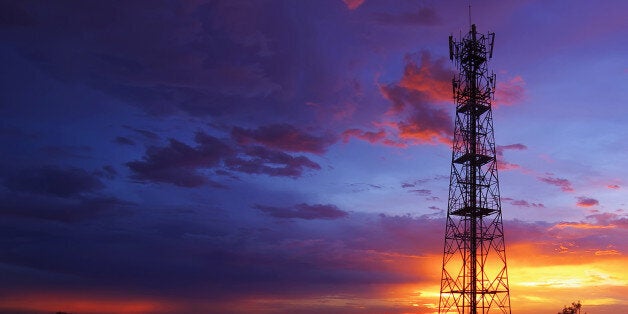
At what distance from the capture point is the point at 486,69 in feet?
214

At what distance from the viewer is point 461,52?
65812 millimetres

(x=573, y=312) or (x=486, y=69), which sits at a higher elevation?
(x=486, y=69)

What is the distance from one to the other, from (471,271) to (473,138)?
1578 cm

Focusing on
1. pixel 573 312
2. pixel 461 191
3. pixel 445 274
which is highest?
pixel 461 191

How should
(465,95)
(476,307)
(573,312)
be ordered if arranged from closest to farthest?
(476,307) < (465,95) < (573,312)

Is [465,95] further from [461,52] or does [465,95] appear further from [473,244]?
[473,244]

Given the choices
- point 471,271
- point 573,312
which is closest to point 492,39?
point 471,271

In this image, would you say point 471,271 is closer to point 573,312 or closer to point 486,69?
point 486,69

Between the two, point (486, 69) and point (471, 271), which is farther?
point (486, 69)

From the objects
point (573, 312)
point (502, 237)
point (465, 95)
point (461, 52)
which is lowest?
point (573, 312)

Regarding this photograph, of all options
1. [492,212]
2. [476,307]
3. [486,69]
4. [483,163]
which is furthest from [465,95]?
[476,307]

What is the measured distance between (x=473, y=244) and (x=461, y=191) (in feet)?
20.8

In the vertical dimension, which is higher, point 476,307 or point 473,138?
point 473,138

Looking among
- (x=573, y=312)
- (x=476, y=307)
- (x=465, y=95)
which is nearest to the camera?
(x=476, y=307)
